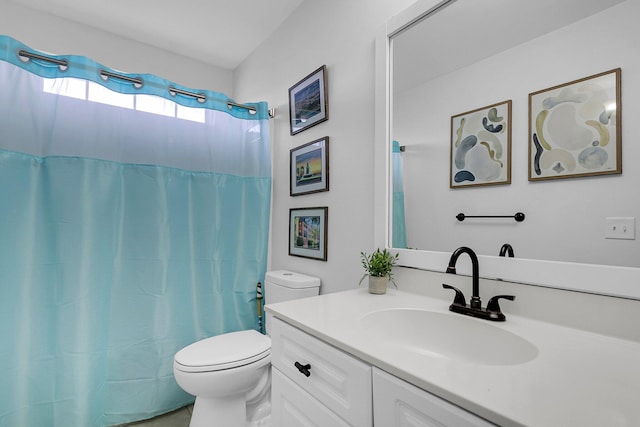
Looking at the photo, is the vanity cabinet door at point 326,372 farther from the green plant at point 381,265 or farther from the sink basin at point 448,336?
the green plant at point 381,265

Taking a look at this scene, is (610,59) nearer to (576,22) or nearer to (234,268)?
(576,22)

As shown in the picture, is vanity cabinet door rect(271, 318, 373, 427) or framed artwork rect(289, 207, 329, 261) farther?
framed artwork rect(289, 207, 329, 261)

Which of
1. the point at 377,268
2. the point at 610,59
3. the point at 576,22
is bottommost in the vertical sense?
the point at 377,268

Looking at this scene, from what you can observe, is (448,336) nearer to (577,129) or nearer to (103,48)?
(577,129)

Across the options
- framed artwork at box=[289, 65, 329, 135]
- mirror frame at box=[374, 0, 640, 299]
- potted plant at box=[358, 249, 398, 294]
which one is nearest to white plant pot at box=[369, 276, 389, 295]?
potted plant at box=[358, 249, 398, 294]

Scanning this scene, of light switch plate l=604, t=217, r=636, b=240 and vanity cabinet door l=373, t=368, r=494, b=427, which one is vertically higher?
light switch plate l=604, t=217, r=636, b=240

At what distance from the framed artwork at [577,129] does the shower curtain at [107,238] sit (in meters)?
1.59

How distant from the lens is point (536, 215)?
0.87 m

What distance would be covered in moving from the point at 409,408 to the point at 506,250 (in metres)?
0.60

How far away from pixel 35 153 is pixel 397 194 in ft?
5.61

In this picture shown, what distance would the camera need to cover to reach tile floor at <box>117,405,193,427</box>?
1596 mm

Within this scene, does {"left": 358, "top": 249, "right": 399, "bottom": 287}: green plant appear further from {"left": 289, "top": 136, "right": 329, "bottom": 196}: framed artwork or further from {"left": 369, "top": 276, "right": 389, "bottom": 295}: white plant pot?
{"left": 289, "top": 136, "right": 329, "bottom": 196}: framed artwork

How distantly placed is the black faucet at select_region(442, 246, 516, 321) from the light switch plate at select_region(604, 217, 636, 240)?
283 mm

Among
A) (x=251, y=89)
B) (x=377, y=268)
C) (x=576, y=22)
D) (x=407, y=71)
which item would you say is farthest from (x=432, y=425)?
(x=251, y=89)
